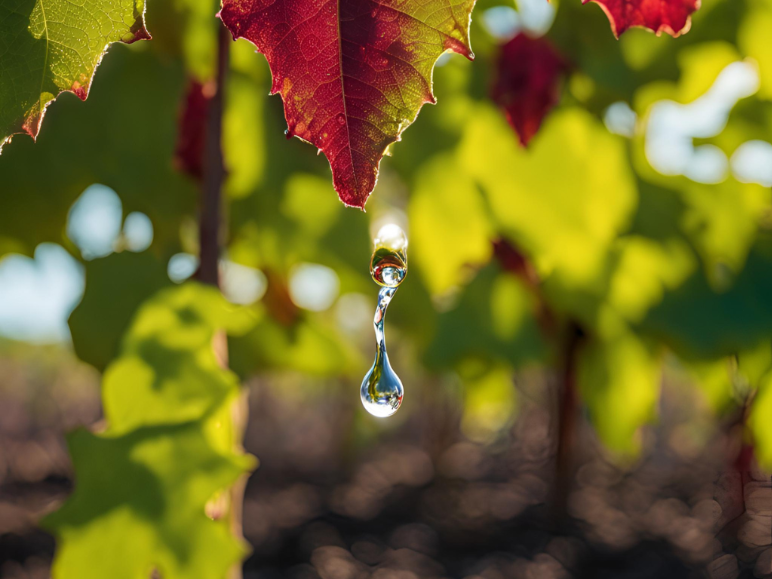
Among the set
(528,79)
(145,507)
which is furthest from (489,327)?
(145,507)

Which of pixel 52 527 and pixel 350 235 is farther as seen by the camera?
pixel 350 235

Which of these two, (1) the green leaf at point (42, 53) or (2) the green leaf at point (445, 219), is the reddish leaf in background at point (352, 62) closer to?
(1) the green leaf at point (42, 53)

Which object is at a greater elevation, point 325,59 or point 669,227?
point 325,59

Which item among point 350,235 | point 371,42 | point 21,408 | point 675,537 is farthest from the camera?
point 21,408

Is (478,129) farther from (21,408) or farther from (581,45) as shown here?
(21,408)

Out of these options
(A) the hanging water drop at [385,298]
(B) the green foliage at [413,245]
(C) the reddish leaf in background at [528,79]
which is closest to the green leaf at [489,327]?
(B) the green foliage at [413,245]

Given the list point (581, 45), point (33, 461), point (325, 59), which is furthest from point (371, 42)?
point (33, 461)
